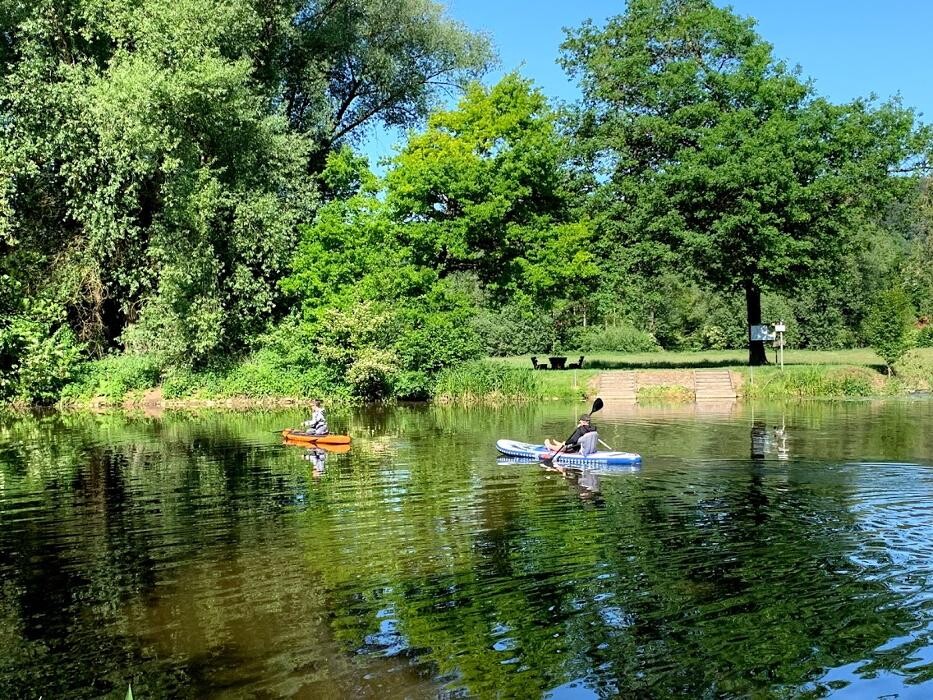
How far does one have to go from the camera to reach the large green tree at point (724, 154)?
1558 inches

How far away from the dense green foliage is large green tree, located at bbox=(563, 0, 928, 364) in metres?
0.12

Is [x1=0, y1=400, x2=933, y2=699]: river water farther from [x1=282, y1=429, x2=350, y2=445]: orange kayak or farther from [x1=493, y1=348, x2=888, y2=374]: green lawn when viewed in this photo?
[x1=493, y1=348, x2=888, y2=374]: green lawn

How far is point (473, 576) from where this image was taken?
1241 centimetres

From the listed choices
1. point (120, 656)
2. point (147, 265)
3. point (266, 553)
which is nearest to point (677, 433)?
point (266, 553)

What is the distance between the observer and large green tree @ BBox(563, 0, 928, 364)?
3956cm

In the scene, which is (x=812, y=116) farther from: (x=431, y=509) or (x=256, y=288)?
(x=431, y=509)

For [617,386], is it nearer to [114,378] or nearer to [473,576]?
[114,378]

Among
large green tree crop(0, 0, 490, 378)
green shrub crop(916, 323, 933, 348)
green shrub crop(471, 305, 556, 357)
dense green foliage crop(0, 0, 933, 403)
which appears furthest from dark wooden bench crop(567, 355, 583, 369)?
green shrub crop(916, 323, 933, 348)

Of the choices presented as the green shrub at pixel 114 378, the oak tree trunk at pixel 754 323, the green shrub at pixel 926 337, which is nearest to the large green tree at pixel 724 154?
the oak tree trunk at pixel 754 323

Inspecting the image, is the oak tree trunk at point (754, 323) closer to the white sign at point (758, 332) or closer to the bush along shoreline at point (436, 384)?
the white sign at point (758, 332)

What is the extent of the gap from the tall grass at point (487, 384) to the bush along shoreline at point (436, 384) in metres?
0.04

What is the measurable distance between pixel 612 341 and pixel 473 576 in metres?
49.7

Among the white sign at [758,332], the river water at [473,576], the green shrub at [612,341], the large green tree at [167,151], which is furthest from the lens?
the green shrub at [612,341]

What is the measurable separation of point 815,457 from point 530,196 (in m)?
23.1
